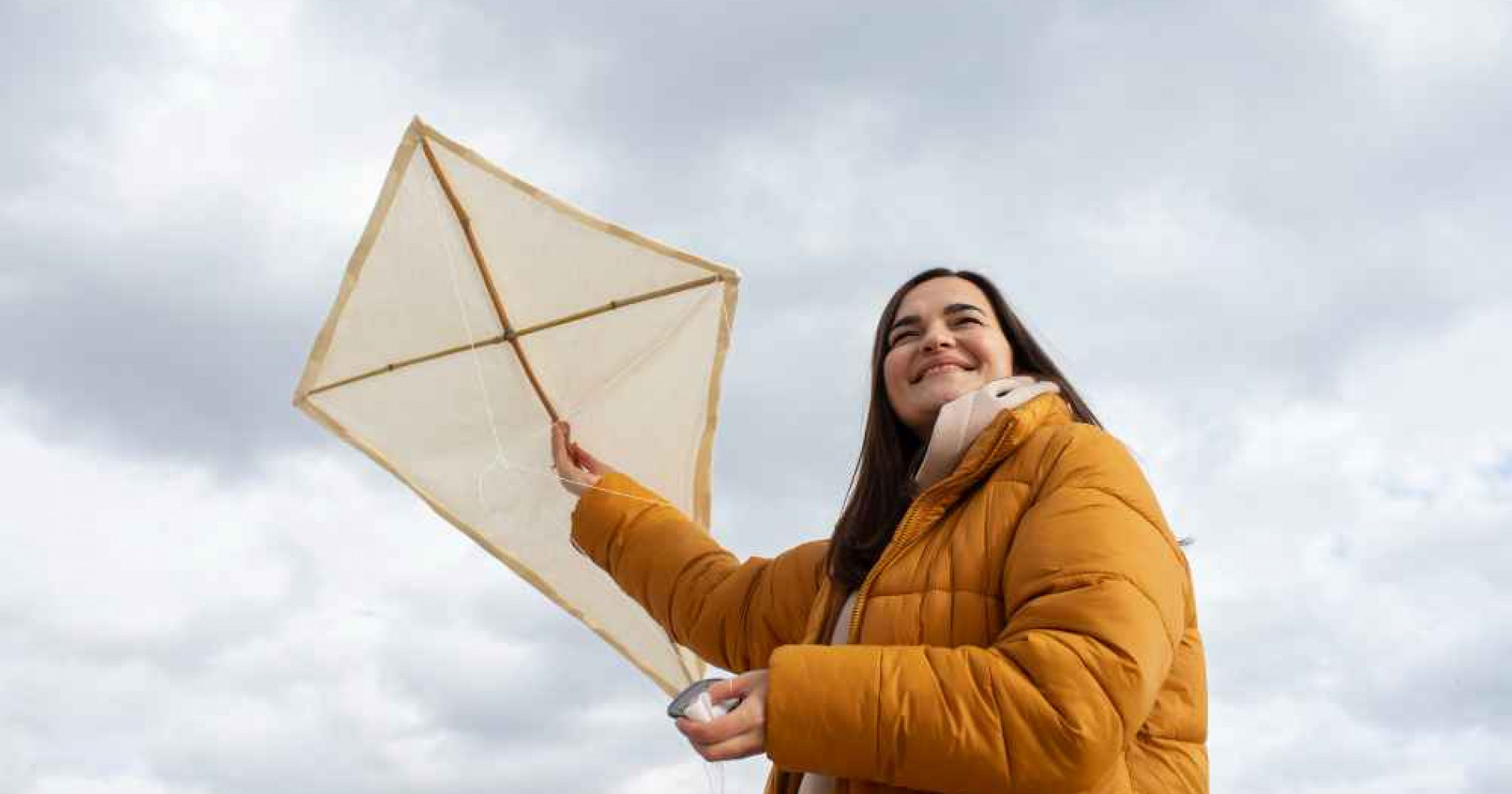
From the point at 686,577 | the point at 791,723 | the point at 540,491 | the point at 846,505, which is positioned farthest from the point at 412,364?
the point at 791,723

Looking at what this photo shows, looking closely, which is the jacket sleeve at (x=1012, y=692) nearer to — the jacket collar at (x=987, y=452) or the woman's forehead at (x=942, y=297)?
the jacket collar at (x=987, y=452)

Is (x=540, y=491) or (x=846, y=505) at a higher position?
(x=540, y=491)

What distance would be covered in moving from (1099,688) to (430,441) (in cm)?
399

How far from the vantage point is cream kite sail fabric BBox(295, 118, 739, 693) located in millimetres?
5898

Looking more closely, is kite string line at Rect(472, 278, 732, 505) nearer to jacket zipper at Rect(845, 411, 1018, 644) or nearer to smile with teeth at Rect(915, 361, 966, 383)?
smile with teeth at Rect(915, 361, 966, 383)

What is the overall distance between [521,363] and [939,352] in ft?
8.54

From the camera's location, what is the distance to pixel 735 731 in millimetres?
2910

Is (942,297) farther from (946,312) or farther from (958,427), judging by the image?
(958,427)

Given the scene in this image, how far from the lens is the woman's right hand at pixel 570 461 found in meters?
5.78

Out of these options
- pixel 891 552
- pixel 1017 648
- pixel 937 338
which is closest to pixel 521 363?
pixel 937 338

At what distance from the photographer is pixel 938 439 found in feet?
11.4

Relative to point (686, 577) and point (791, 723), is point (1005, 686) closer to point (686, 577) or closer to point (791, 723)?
point (791, 723)

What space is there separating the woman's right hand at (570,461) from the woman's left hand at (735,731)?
2912 millimetres

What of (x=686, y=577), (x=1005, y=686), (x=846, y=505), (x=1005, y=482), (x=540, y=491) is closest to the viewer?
(x=1005, y=686)
